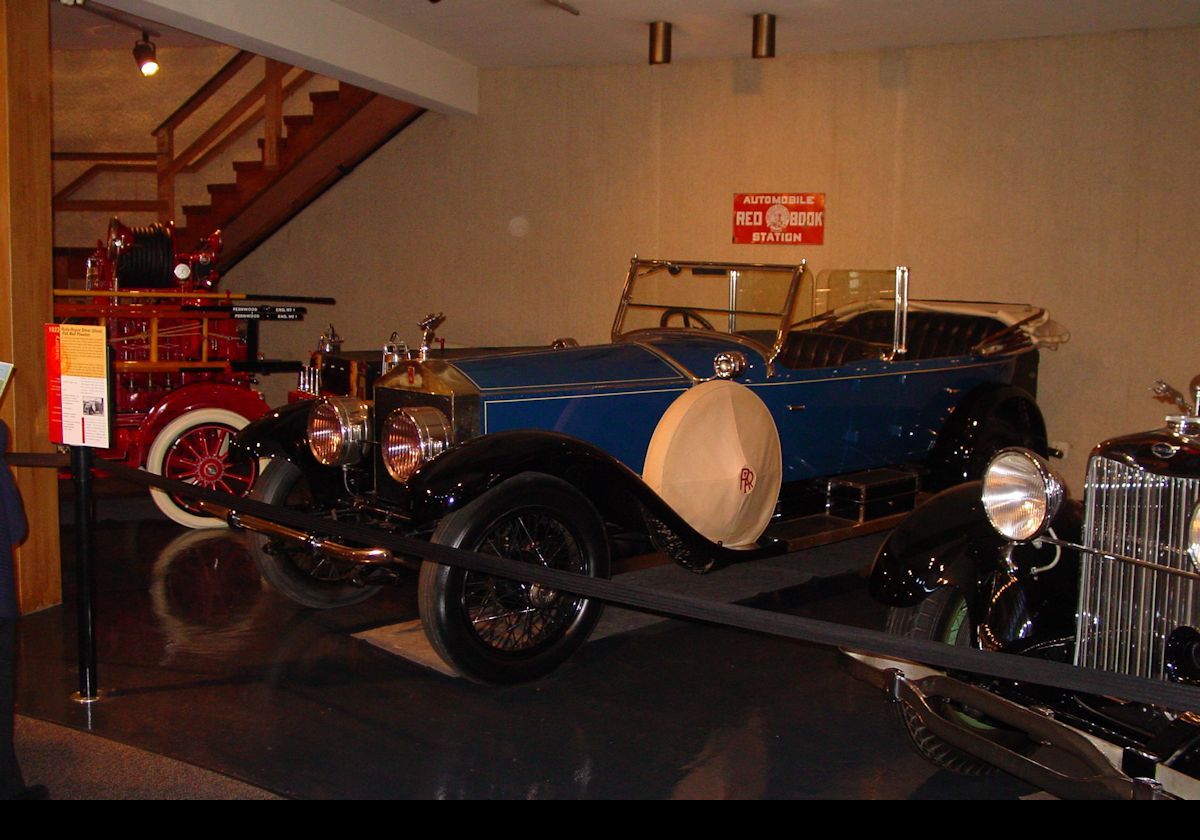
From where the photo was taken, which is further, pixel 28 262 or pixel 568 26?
pixel 568 26

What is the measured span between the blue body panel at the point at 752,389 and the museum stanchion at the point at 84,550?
4.21 ft

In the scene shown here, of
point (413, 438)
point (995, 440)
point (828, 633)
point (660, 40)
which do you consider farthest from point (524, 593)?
point (660, 40)

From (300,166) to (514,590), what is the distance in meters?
6.49

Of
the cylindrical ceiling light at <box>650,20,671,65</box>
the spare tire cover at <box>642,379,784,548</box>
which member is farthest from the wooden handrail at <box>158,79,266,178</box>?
the spare tire cover at <box>642,379,784,548</box>

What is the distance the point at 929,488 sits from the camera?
5188 mm

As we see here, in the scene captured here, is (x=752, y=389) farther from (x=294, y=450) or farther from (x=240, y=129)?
(x=240, y=129)

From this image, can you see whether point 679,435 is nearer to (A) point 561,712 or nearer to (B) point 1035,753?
(A) point 561,712

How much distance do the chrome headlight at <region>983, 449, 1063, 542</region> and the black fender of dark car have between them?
119 millimetres

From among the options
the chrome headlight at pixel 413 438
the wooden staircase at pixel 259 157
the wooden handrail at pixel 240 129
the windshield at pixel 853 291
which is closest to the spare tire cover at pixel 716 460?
the chrome headlight at pixel 413 438

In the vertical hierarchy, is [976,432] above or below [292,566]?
above

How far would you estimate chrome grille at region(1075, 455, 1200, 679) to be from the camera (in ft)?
8.13

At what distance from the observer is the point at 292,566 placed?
425 cm
